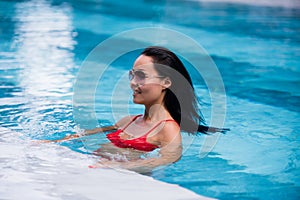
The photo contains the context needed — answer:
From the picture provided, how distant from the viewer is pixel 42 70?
6469 millimetres

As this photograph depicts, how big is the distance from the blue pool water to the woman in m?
0.17

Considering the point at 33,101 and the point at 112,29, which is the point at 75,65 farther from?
the point at 112,29

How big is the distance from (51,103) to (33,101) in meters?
0.17

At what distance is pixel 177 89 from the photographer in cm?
340

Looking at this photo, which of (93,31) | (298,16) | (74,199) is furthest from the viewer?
(298,16)

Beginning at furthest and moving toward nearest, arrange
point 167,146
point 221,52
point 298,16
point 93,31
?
point 298,16, point 93,31, point 221,52, point 167,146

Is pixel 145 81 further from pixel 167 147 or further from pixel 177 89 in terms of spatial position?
pixel 167 147

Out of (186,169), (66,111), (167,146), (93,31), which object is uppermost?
(167,146)

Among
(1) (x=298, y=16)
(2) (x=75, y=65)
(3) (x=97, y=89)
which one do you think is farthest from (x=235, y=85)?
(1) (x=298, y=16)

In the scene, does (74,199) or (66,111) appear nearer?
(74,199)

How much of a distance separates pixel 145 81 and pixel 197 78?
3013 mm

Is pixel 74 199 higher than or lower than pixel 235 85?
higher

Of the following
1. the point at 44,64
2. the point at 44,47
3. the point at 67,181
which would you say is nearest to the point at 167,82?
the point at 67,181

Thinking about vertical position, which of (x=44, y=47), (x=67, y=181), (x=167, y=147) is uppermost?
(x=167, y=147)
